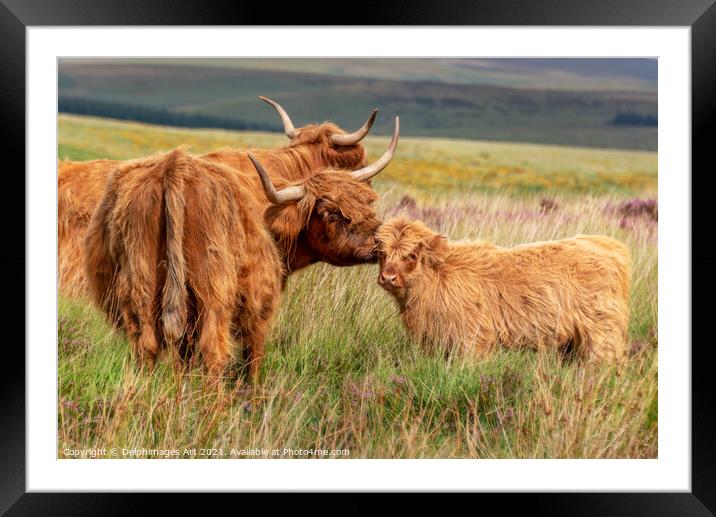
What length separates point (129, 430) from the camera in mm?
4336

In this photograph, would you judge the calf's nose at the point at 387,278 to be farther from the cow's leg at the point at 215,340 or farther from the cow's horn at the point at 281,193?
the cow's leg at the point at 215,340

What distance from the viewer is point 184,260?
160 inches

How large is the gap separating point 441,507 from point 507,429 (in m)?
0.62

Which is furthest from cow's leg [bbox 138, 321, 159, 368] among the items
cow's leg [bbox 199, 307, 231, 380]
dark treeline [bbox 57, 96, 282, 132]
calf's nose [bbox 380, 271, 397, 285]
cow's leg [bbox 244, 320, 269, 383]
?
dark treeline [bbox 57, 96, 282, 132]

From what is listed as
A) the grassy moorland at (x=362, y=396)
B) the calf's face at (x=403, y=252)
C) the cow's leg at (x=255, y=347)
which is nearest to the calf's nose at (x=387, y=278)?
the calf's face at (x=403, y=252)

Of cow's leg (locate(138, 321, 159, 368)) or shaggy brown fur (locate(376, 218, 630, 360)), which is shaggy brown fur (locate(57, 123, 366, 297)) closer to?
shaggy brown fur (locate(376, 218, 630, 360))

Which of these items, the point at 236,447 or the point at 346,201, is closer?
the point at 236,447

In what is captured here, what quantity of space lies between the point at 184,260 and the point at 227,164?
6.54 ft

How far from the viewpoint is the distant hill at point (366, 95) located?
5.97 meters

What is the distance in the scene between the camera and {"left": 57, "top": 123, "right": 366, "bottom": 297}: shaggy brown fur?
614 centimetres

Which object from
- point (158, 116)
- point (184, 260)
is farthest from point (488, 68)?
point (158, 116)
